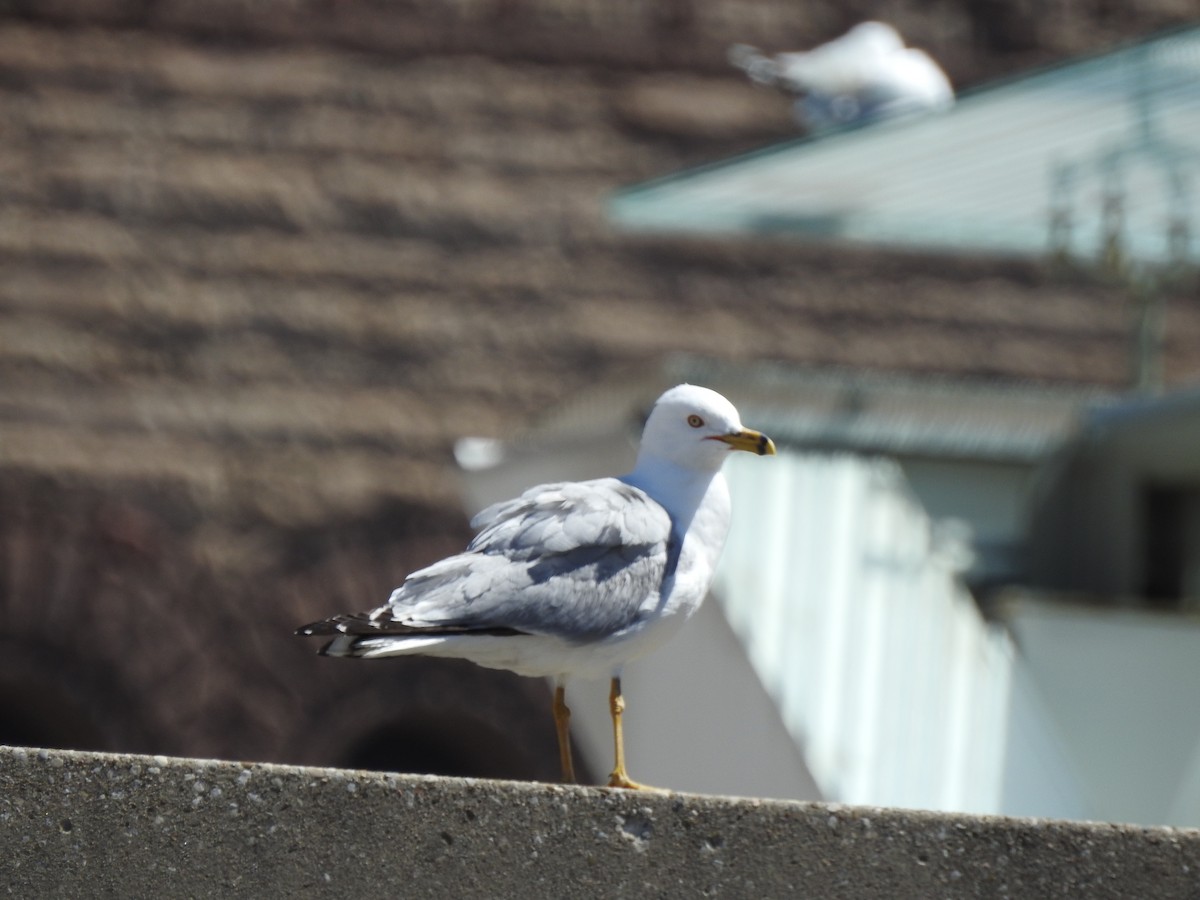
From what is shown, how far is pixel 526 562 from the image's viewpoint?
290 centimetres

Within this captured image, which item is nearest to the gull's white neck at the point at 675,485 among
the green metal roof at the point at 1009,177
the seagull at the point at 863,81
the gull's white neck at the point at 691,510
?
the gull's white neck at the point at 691,510

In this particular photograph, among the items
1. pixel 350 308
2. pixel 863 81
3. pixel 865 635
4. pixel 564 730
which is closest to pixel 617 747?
pixel 564 730

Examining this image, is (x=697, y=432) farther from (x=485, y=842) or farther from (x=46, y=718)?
(x=46, y=718)

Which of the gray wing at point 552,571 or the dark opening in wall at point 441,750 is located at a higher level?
the gray wing at point 552,571

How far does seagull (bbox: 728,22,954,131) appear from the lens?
6598 millimetres

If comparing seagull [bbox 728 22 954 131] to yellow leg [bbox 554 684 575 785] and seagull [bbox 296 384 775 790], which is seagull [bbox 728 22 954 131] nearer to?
seagull [bbox 296 384 775 790]

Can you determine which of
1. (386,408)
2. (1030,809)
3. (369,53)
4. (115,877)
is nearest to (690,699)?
(1030,809)

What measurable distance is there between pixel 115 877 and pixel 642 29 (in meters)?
6.27

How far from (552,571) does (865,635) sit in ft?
7.03

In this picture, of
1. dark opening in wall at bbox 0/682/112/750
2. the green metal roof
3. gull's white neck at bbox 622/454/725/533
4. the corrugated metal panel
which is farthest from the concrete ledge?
dark opening in wall at bbox 0/682/112/750

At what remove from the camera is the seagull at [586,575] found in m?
2.79

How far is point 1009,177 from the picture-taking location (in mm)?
5066

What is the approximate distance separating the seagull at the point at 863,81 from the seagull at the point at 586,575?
343cm

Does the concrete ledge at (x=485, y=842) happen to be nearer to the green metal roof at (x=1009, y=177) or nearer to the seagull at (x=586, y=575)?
the seagull at (x=586, y=575)
